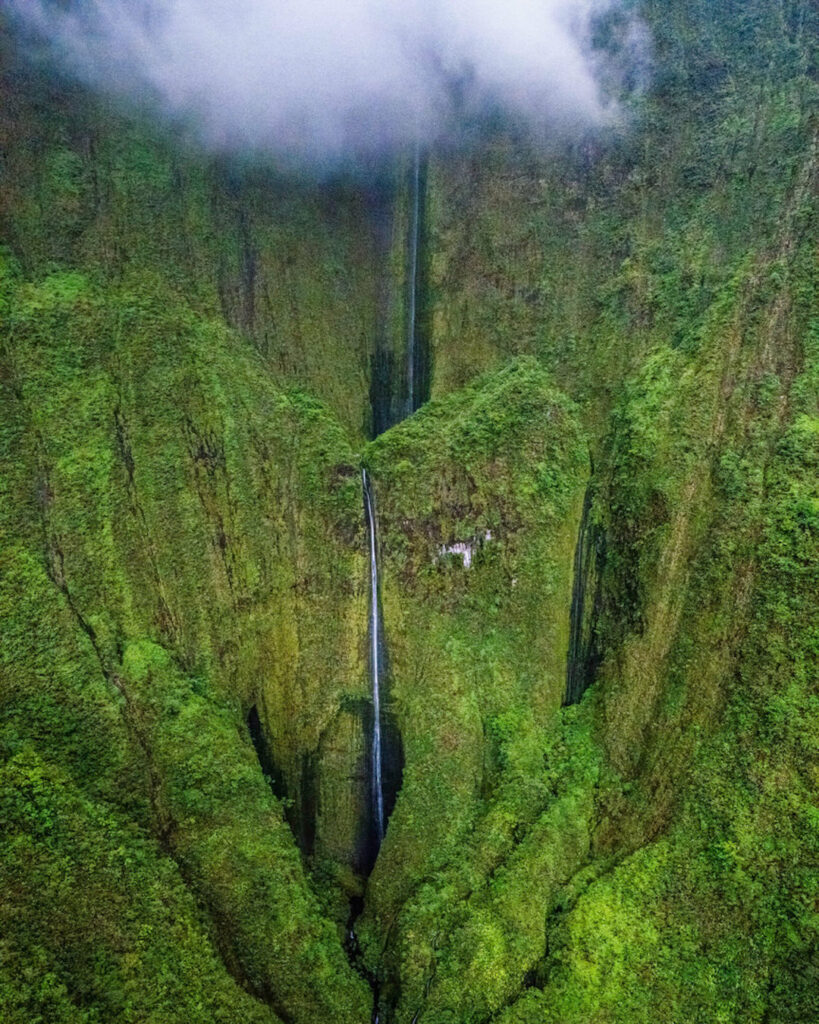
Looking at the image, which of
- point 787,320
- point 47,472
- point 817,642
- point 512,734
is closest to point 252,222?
point 47,472

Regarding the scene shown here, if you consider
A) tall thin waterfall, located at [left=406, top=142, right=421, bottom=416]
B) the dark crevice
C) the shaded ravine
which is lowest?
the dark crevice

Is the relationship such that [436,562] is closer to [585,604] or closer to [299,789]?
[585,604]

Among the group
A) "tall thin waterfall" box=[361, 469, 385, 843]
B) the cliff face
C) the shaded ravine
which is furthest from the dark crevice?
the shaded ravine

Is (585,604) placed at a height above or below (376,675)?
above

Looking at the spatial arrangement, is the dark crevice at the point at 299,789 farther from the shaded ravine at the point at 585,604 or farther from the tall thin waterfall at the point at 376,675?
the shaded ravine at the point at 585,604

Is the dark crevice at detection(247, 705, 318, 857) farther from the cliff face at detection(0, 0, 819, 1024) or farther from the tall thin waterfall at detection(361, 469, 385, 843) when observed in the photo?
the tall thin waterfall at detection(361, 469, 385, 843)

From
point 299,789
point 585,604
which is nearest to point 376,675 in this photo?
point 299,789

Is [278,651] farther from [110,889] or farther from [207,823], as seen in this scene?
[110,889]
